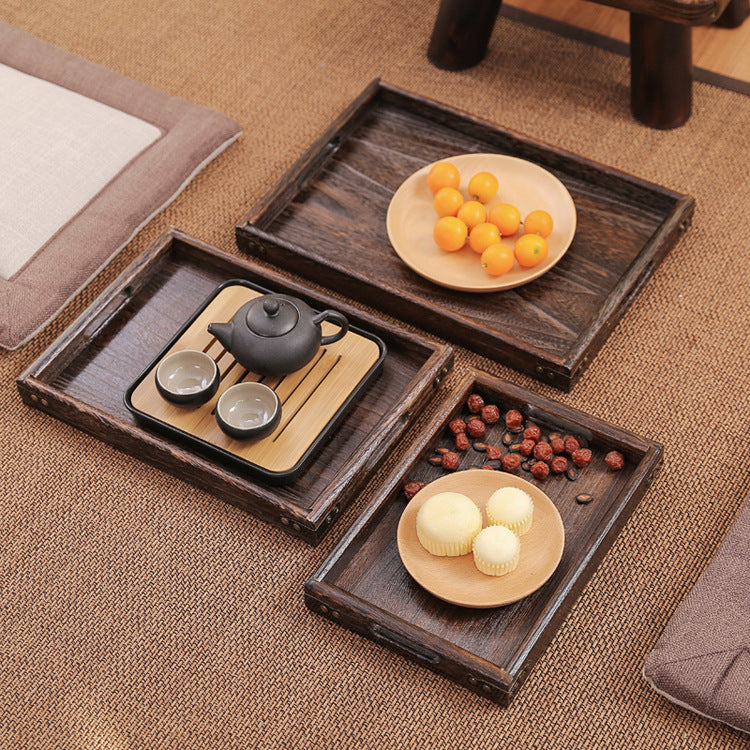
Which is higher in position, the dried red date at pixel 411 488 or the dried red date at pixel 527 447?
the dried red date at pixel 527 447

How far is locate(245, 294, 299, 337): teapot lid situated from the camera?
1.51 metres

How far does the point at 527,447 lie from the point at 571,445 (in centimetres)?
7

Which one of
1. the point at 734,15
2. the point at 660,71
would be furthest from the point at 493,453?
the point at 734,15

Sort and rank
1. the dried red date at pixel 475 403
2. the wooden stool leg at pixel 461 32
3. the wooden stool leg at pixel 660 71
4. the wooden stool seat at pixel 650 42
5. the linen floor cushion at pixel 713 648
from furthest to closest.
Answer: the wooden stool leg at pixel 461 32 → the wooden stool leg at pixel 660 71 → the wooden stool seat at pixel 650 42 → the dried red date at pixel 475 403 → the linen floor cushion at pixel 713 648

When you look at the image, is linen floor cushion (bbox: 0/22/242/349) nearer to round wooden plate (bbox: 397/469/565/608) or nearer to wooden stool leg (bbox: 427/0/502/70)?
wooden stool leg (bbox: 427/0/502/70)

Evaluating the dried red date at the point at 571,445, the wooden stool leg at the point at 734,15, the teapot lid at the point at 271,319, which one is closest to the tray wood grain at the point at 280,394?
the teapot lid at the point at 271,319

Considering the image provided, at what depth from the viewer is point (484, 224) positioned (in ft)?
5.75

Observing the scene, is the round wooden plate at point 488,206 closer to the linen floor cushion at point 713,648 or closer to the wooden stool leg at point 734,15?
the linen floor cushion at point 713,648

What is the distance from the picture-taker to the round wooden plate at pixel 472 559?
138cm

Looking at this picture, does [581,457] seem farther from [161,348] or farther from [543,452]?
[161,348]

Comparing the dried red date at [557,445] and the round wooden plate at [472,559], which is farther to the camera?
the dried red date at [557,445]

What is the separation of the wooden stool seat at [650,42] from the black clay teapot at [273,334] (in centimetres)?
86

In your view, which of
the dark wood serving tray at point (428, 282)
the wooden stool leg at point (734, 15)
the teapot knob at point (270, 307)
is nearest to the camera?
the teapot knob at point (270, 307)

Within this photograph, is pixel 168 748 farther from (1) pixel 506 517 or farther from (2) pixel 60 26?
(2) pixel 60 26
